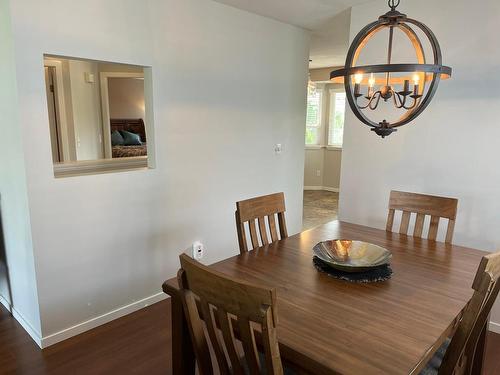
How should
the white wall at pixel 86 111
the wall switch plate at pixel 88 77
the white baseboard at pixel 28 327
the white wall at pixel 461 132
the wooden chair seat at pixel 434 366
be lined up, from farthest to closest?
the wall switch plate at pixel 88 77
the white wall at pixel 86 111
the white wall at pixel 461 132
the white baseboard at pixel 28 327
the wooden chair seat at pixel 434 366

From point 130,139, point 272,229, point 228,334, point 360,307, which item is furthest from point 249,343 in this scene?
point 130,139

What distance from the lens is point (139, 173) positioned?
8.69 ft

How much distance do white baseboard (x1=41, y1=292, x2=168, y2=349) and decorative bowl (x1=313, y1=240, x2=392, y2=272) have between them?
62.2 inches

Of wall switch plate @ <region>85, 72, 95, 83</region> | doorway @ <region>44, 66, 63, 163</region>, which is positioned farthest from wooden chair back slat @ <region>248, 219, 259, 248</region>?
wall switch plate @ <region>85, 72, 95, 83</region>

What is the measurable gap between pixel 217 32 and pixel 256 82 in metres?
0.60

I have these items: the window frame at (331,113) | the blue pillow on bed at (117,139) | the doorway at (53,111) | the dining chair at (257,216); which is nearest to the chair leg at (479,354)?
the dining chair at (257,216)

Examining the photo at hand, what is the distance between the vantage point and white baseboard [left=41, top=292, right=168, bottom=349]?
7.70 feet

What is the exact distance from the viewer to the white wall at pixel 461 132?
2.48 meters

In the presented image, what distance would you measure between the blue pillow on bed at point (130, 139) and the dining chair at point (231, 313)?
5804 millimetres

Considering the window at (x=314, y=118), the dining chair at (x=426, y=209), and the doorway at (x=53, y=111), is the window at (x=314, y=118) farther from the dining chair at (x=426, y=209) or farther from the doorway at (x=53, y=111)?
the dining chair at (x=426, y=209)

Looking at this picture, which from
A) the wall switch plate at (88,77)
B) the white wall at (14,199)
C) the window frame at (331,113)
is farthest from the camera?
the window frame at (331,113)

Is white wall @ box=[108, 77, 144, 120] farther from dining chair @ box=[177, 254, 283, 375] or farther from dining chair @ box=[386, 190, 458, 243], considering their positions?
dining chair @ box=[177, 254, 283, 375]

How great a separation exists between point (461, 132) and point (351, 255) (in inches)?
58.0

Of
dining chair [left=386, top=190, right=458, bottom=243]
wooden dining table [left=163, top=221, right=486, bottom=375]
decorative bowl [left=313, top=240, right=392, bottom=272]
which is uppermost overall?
dining chair [left=386, top=190, right=458, bottom=243]
